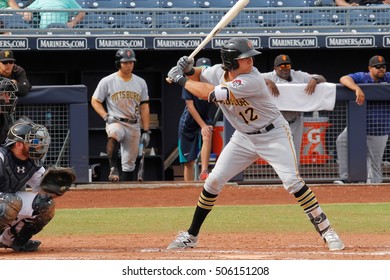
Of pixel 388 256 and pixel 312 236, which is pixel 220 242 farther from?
pixel 388 256

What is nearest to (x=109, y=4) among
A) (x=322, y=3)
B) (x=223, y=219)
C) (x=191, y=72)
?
(x=322, y=3)

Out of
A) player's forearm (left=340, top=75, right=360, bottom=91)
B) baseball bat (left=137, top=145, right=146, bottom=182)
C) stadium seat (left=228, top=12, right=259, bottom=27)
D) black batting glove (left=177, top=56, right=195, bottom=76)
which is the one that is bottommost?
baseball bat (left=137, top=145, right=146, bottom=182)

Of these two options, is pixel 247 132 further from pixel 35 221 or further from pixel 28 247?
pixel 28 247

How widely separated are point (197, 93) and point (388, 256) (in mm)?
1876

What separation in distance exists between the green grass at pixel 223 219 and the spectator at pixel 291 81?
1575 mm

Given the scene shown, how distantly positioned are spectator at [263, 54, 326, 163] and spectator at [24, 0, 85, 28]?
2.97 meters

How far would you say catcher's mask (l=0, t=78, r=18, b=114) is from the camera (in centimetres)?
1048

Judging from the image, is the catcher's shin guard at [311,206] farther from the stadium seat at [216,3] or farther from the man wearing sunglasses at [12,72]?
the stadium seat at [216,3]

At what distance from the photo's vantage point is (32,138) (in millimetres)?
7211

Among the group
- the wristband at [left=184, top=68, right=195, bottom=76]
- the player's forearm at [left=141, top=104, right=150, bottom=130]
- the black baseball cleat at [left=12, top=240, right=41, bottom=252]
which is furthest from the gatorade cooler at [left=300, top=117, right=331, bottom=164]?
the black baseball cleat at [left=12, top=240, right=41, bottom=252]

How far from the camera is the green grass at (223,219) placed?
930 centimetres

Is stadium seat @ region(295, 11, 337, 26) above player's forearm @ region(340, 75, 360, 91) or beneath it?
above

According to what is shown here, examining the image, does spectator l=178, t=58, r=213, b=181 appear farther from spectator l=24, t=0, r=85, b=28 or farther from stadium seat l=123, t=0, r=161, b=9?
stadium seat l=123, t=0, r=161, b=9

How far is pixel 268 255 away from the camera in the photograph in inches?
281
